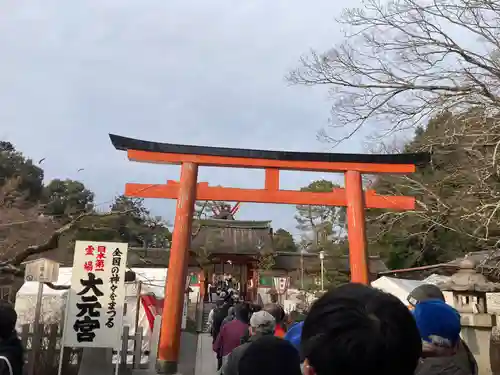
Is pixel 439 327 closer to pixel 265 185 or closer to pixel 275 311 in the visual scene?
pixel 275 311

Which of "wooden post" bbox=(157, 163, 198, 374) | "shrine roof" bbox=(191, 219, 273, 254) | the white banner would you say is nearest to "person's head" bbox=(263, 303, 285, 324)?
the white banner

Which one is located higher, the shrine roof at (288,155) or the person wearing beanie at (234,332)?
the shrine roof at (288,155)

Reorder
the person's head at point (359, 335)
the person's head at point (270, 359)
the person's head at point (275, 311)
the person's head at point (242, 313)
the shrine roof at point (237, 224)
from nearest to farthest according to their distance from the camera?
the person's head at point (359, 335) < the person's head at point (270, 359) < the person's head at point (275, 311) < the person's head at point (242, 313) < the shrine roof at point (237, 224)

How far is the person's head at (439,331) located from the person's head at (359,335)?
81 centimetres

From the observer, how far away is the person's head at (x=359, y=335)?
1.04m

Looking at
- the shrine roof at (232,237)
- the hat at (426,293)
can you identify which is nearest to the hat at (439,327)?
the hat at (426,293)

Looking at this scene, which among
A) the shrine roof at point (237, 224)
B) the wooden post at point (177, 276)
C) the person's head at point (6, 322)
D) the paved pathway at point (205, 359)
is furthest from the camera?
the shrine roof at point (237, 224)

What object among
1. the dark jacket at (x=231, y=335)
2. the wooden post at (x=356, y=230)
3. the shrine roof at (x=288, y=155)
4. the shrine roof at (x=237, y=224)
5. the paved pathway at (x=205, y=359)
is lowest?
the paved pathway at (x=205, y=359)

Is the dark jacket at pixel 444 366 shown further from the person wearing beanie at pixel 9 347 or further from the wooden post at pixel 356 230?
the wooden post at pixel 356 230

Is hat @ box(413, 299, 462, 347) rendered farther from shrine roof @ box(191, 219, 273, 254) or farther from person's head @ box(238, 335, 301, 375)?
shrine roof @ box(191, 219, 273, 254)

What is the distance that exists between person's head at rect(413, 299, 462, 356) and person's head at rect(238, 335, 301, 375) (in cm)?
54

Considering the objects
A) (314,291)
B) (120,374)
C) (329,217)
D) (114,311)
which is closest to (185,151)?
(114,311)

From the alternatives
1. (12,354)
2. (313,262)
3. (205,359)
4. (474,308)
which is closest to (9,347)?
(12,354)

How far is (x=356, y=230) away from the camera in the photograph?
9.55 metres
